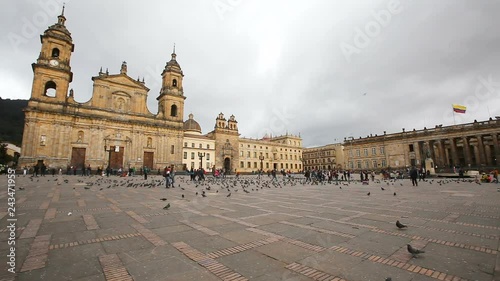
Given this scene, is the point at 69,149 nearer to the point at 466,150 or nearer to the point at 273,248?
the point at 273,248

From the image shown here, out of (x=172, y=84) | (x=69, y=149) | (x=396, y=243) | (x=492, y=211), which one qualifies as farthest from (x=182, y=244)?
(x=172, y=84)

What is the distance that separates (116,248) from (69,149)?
4091cm

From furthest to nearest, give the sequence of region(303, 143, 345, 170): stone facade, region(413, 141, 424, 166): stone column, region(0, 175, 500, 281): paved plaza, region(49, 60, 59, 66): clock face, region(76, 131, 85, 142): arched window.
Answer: region(303, 143, 345, 170): stone facade < region(413, 141, 424, 166): stone column < region(76, 131, 85, 142): arched window < region(49, 60, 59, 66): clock face < region(0, 175, 500, 281): paved plaza

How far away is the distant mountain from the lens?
7375 centimetres

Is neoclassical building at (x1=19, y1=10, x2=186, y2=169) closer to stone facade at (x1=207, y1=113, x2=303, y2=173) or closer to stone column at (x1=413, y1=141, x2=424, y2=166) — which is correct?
stone facade at (x1=207, y1=113, x2=303, y2=173)

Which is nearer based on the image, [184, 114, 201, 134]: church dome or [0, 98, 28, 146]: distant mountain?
[184, 114, 201, 134]: church dome

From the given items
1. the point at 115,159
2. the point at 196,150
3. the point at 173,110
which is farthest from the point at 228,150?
the point at 115,159

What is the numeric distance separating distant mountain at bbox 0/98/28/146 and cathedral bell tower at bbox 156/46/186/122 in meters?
54.5

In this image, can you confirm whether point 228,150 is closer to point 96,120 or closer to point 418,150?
point 96,120

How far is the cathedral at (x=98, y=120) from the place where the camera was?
33.3 meters

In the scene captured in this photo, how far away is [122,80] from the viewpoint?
137 feet

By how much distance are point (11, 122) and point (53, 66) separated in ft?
271

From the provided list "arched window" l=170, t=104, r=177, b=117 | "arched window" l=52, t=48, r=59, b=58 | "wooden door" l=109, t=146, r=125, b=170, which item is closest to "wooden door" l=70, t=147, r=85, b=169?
"wooden door" l=109, t=146, r=125, b=170

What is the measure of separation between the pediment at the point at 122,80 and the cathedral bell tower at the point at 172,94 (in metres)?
4.10
